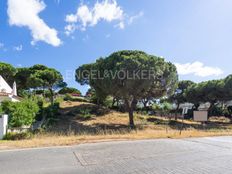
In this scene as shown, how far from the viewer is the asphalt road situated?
20.3ft

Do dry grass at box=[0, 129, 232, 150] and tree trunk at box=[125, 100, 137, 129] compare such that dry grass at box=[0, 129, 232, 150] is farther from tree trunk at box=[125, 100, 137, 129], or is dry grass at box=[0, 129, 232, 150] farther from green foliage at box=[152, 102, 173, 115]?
green foliage at box=[152, 102, 173, 115]

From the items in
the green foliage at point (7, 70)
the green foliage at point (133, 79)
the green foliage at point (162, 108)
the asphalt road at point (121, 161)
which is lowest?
the asphalt road at point (121, 161)

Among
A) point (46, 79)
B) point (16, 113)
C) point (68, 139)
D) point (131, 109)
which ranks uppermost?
point (46, 79)

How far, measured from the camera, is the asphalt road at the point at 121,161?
20.3 feet

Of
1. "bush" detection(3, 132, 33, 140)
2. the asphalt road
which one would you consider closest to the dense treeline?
"bush" detection(3, 132, 33, 140)

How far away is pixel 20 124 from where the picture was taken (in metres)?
16.7

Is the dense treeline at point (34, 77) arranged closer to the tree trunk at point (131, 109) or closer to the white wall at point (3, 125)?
the tree trunk at point (131, 109)

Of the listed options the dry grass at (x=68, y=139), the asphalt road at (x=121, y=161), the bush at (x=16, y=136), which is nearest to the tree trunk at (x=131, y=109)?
the dry grass at (x=68, y=139)

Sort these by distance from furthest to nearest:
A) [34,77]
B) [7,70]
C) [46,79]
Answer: [7,70] → [46,79] → [34,77]

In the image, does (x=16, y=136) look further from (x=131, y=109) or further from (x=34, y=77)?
(x=34, y=77)

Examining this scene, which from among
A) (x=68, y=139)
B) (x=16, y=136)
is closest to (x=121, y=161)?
(x=68, y=139)

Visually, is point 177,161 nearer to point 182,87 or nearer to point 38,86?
point 38,86

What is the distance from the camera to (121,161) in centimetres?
722

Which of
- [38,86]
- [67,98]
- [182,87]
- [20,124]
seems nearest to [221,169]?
[20,124]
